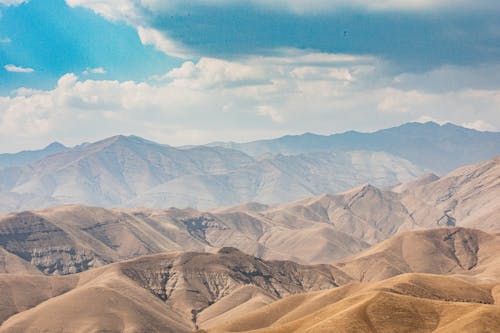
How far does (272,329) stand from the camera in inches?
6393

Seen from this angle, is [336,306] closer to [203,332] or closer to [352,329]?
[352,329]

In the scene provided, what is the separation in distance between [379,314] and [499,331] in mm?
29297

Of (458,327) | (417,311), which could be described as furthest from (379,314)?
(458,327)

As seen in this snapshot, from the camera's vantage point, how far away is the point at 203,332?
18338 centimetres

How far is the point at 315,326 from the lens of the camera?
153 metres

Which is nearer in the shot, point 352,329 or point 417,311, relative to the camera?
point 352,329

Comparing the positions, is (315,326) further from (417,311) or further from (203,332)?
(203,332)

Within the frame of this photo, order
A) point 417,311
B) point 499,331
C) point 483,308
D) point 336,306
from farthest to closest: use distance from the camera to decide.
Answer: point 336,306
point 417,311
point 483,308
point 499,331

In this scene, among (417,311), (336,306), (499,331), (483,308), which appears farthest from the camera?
(336,306)

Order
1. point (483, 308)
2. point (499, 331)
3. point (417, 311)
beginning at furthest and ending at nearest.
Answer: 1. point (417, 311)
2. point (483, 308)
3. point (499, 331)

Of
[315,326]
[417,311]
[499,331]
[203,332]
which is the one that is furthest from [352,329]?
[203,332]

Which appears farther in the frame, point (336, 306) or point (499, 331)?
point (336, 306)

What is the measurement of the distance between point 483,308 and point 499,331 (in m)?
11.1

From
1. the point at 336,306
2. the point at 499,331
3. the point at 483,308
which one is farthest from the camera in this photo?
the point at 336,306
